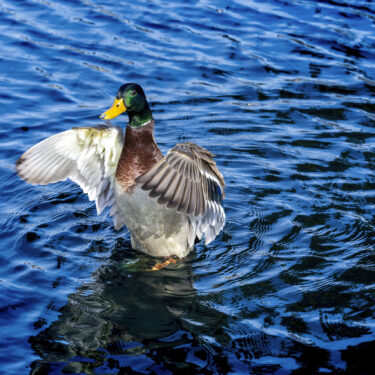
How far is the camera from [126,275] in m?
5.70

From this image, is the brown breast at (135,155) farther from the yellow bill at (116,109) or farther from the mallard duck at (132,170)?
the yellow bill at (116,109)

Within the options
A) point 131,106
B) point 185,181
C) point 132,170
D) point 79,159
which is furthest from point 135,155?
point 185,181

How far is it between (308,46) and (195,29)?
192cm

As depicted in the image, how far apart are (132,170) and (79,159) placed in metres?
0.73

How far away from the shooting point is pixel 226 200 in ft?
22.5

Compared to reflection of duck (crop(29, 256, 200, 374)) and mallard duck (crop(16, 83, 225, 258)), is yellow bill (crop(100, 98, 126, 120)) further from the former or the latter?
reflection of duck (crop(29, 256, 200, 374))

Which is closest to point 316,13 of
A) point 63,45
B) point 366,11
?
point 366,11

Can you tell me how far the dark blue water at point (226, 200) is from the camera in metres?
4.64

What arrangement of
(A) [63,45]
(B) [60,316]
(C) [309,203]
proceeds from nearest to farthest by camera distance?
(B) [60,316]
(C) [309,203]
(A) [63,45]

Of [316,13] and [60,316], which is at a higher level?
[316,13]

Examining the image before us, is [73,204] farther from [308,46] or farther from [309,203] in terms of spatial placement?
[308,46]

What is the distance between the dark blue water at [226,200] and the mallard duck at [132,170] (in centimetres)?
28

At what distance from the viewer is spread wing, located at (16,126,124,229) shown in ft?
19.4

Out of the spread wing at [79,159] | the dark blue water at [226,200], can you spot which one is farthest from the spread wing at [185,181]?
the spread wing at [79,159]
